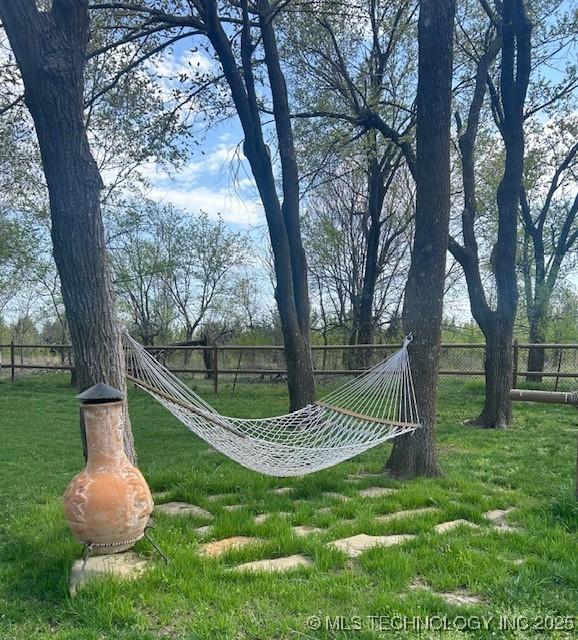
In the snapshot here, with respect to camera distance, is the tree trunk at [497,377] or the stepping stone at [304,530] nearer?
the stepping stone at [304,530]

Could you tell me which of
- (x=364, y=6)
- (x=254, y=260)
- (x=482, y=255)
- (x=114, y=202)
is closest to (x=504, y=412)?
(x=364, y=6)

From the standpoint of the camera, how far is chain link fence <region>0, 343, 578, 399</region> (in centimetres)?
770

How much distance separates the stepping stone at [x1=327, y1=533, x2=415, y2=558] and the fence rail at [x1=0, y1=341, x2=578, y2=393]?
5131 millimetres

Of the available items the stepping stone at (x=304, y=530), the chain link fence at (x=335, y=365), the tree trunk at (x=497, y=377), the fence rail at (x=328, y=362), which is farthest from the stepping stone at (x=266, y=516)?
the fence rail at (x=328, y=362)

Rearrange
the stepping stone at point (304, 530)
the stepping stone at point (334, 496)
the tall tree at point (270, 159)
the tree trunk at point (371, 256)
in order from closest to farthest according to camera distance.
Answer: the stepping stone at point (304, 530) → the stepping stone at point (334, 496) → the tall tree at point (270, 159) → the tree trunk at point (371, 256)

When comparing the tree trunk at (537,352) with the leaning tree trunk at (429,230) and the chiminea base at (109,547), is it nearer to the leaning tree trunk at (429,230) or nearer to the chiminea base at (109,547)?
the leaning tree trunk at (429,230)

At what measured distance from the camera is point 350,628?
1607 millimetres

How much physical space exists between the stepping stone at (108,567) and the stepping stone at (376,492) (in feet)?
4.37

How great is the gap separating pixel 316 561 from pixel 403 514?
72 cm

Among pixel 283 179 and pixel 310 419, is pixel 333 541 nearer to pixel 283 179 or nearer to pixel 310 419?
pixel 310 419

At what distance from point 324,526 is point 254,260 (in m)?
12.2

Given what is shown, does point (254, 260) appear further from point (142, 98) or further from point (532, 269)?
point (142, 98)

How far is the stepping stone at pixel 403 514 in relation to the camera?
2.56m

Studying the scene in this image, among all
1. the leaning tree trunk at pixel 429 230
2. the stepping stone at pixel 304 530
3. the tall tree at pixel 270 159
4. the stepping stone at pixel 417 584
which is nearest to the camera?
the stepping stone at pixel 417 584
